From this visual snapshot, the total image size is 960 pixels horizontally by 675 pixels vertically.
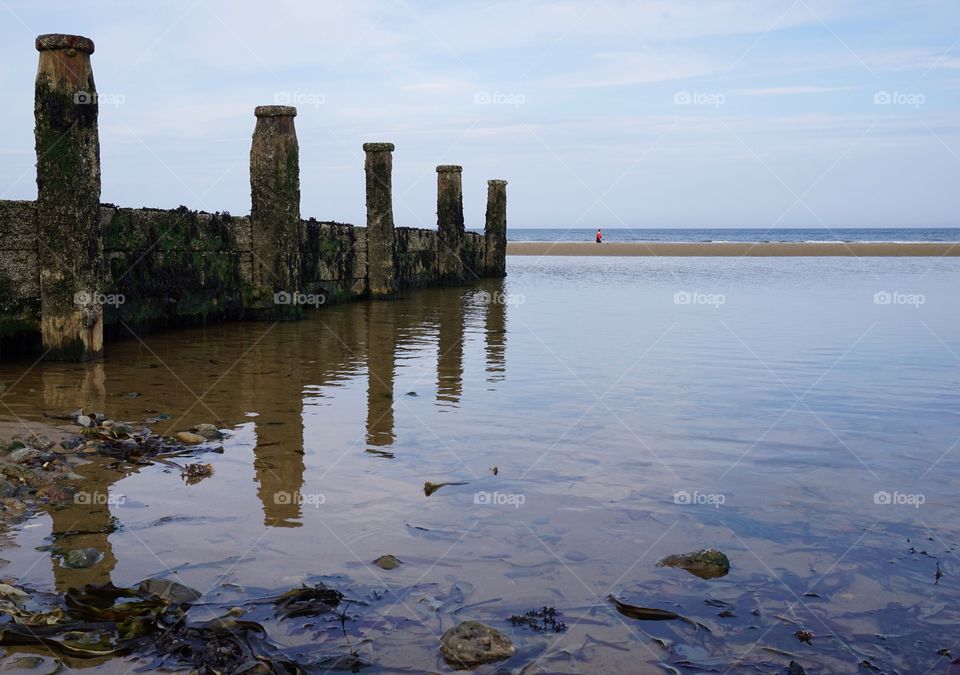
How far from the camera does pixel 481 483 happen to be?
505 cm

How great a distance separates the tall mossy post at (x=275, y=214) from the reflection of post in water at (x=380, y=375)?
A: 1363mm

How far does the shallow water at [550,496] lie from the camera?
3355mm

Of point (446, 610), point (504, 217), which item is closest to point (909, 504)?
point (446, 610)

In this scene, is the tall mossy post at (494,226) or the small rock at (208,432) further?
the tall mossy post at (494,226)

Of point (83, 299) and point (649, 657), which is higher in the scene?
point (83, 299)

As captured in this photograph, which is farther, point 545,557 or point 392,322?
point 392,322

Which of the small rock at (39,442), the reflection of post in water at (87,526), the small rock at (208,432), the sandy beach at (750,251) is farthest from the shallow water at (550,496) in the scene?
the sandy beach at (750,251)

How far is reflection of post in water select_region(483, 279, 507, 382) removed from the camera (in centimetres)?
902

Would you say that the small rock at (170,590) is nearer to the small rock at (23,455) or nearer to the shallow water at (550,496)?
the shallow water at (550,496)

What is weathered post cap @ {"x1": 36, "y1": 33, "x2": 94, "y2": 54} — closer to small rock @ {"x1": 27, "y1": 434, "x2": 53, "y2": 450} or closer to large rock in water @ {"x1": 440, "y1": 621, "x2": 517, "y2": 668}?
small rock @ {"x1": 27, "y1": 434, "x2": 53, "y2": 450}

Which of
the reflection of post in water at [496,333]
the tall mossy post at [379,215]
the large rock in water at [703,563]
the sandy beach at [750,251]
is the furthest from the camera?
the sandy beach at [750,251]

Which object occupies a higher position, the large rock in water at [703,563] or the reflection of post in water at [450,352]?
the reflection of post in water at [450,352]

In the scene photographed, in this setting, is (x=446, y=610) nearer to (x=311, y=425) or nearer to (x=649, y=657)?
(x=649, y=657)

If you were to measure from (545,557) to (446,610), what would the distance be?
0.69 metres
